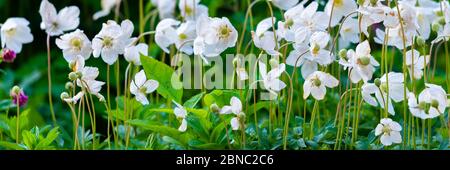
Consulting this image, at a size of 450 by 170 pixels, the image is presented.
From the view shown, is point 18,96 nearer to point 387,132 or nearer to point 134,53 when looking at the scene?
point 134,53

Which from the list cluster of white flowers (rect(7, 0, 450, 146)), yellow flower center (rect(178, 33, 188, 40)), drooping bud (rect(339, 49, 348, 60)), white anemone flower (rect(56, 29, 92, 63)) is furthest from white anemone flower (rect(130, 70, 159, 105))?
drooping bud (rect(339, 49, 348, 60))

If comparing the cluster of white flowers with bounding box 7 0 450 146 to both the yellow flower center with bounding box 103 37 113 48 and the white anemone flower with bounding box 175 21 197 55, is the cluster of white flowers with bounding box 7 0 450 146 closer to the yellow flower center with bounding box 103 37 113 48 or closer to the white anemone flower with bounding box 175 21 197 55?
the yellow flower center with bounding box 103 37 113 48

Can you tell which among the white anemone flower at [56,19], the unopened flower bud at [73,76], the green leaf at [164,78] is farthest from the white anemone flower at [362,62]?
the white anemone flower at [56,19]

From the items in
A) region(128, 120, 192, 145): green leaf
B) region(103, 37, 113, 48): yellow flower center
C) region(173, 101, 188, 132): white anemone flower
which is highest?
region(103, 37, 113, 48): yellow flower center

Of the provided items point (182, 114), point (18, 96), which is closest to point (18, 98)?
point (18, 96)

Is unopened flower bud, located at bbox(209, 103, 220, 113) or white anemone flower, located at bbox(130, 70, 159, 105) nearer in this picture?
unopened flower bud, located at bbox(209, 103, 220, 113)
